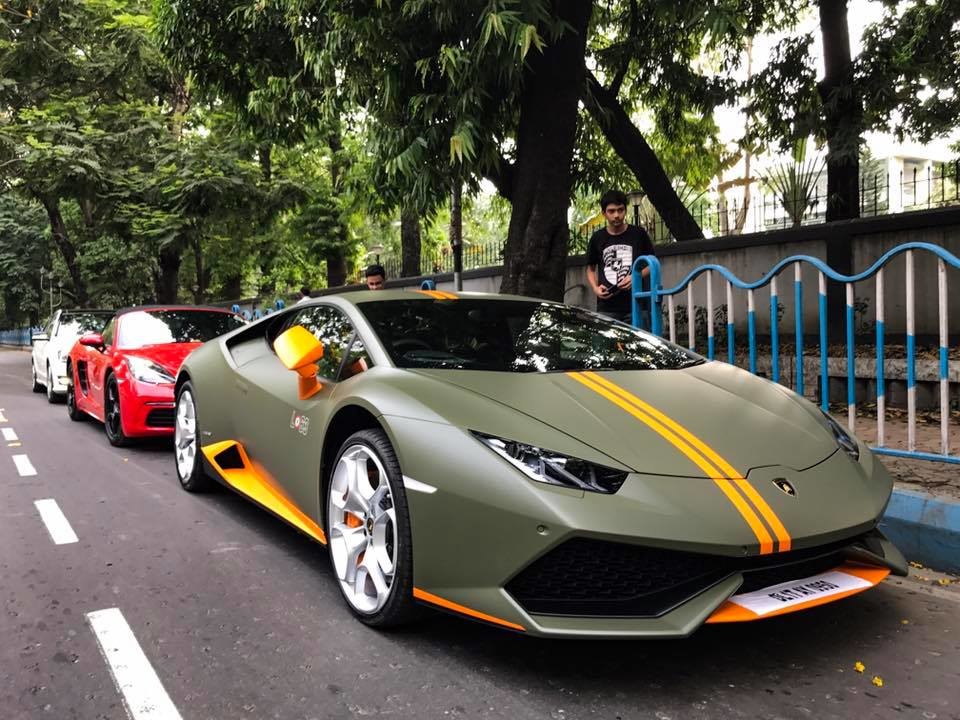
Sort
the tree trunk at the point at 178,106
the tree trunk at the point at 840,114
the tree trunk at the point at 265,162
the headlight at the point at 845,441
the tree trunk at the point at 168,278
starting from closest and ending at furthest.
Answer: the headlight at the point at 845,441
the tree trunk at the point at 840,114
the tree trunk at the point at 178,106
the tree trunk at the point at 265,162
the tree trunk at the point at 168,278

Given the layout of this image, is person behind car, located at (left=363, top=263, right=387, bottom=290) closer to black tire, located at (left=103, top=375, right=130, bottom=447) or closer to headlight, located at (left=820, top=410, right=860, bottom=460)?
black tire, located at (left=103, top=375, right=130, bottom=447)

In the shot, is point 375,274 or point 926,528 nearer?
point 926,528

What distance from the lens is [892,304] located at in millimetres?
7543

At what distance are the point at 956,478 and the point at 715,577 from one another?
249 cm

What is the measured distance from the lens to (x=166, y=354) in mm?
7543

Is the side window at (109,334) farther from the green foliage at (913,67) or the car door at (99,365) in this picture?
the green foliage at (913,67)

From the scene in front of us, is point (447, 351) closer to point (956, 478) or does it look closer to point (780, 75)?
point (956, 478)

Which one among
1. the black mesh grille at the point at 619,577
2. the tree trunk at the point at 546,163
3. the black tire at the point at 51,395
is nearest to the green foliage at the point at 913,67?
the tree trunk at the point at 546,163

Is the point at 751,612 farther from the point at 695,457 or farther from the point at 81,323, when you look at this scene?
the point at 81,323

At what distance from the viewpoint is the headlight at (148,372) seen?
7199 millimetres

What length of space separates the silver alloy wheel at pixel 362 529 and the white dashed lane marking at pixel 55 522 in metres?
1.90

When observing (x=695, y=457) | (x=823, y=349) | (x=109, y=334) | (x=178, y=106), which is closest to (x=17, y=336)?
(x=178, y=106)

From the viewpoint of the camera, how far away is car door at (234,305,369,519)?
11.8 feet

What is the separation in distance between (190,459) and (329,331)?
6.39ft
